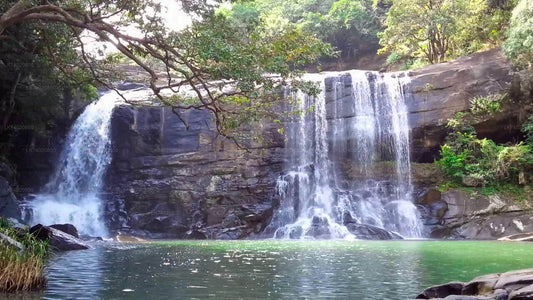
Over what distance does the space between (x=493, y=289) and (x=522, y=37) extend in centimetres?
2020

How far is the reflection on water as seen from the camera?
Answer: 6.89 metres

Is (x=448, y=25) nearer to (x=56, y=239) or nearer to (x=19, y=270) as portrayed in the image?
(x=56, y=239)

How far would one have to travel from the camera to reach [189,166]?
965 inches

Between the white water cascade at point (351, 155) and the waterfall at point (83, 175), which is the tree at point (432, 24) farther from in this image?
the waterfall at point (83, 175)

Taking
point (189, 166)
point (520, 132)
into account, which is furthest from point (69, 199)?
point (520, 132)

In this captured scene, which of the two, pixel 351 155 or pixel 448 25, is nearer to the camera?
pixel 351 155

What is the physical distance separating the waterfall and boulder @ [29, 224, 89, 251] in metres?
9.14

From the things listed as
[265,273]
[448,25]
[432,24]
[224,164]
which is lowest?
[265,273]

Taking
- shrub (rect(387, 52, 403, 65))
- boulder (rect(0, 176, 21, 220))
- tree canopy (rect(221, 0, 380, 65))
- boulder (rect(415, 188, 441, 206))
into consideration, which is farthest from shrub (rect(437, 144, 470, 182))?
boulder (rect(0, 176, 21, 220))

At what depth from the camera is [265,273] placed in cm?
893

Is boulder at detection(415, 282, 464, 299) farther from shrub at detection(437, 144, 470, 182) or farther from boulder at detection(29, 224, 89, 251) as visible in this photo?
shrub at detection(437, 144, 470, 182)

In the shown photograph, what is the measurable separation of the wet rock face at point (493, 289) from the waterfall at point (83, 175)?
18.8 meters

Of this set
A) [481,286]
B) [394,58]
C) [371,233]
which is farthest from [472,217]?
[481,286]

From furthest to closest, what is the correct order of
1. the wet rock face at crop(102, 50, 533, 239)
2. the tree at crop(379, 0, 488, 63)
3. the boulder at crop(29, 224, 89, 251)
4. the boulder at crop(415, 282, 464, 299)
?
the tree at crop(379, 0, 488, 63) → the wet rock face at crop(102, 50, 533, 239) → the boulder at crop(29, 224, 89, 251) → the boulder at crop(415, 282, 464, 299)
